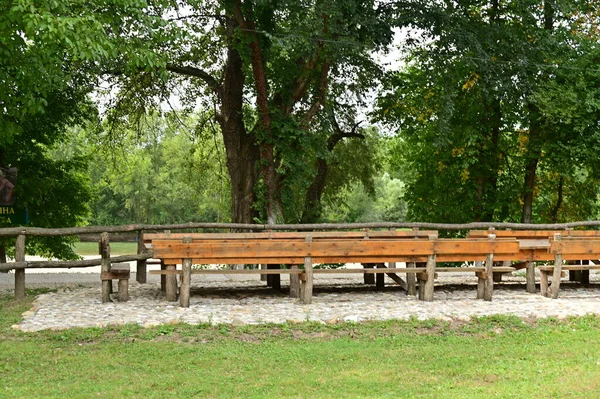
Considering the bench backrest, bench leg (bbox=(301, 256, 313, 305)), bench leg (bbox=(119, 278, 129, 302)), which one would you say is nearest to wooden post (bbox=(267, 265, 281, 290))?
the bench backrest

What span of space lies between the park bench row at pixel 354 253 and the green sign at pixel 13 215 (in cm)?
738

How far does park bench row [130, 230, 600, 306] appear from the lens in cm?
1158

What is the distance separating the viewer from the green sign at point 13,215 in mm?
19750

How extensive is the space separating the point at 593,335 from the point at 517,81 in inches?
583

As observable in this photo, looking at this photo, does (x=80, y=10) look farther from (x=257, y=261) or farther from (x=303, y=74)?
(x=303, y=74)

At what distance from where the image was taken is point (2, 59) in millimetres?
15203

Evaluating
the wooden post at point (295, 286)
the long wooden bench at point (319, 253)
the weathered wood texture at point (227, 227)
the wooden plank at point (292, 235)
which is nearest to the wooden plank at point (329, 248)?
the long wooden bench at point (319, 253)

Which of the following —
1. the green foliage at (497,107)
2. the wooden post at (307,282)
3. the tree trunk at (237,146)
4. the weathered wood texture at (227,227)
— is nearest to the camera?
the wooden post at (307,282)

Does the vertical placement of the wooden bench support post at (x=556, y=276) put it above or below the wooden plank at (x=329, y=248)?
below

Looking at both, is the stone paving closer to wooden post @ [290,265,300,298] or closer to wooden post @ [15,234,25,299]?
wooden post @ [290,265,300,298]

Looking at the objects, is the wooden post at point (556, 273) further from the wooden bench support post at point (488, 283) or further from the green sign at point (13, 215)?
the green sign at point (13, 215)

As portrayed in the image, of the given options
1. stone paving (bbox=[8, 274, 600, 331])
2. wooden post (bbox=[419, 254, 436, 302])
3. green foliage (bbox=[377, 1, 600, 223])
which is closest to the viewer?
stone paving (bbox=[8, 274, 600, 331])

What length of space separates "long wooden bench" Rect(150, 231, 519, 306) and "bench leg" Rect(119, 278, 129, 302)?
620mm

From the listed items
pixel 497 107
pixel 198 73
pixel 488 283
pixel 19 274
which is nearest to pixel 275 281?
pixel 488 283
